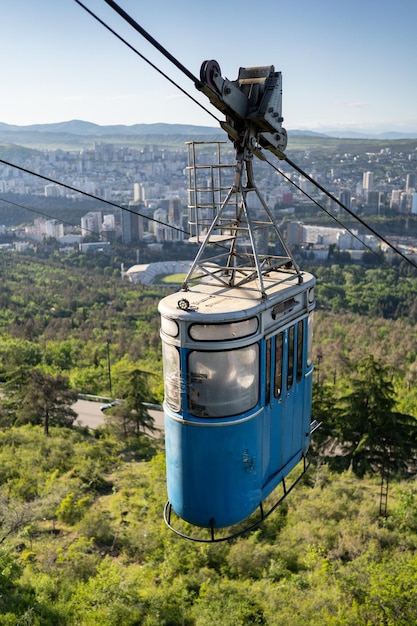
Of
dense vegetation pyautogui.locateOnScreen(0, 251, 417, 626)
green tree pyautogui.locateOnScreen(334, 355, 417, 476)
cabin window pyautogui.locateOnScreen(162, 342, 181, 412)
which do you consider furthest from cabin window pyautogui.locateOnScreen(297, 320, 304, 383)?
green tree pyautogui.locateOnScreen(334, 355, 417, 476)

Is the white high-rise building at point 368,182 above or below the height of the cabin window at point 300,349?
below

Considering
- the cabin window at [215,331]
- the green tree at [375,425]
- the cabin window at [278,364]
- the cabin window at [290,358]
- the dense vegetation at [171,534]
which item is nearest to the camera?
the cabin window at [215,331]

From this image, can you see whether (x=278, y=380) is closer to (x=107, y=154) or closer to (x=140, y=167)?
(x=140, y=167)

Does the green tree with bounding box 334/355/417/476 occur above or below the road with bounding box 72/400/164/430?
above

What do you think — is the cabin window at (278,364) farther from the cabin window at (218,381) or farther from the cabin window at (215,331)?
the cabin window at (215,331)

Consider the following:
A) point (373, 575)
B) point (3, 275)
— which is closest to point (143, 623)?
point (373, 575)

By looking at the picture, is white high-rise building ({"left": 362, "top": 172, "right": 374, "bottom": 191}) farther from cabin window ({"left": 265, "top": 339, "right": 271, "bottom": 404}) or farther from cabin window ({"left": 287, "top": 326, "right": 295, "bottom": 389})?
cabin window ({"left": 265, "top": 339, "right": 271, "bottom": 404})

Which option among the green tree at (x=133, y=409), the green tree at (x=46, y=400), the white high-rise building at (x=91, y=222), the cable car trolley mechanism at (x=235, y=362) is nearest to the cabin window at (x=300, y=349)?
the cable car trolley mechanism at (x=235, y=362)
